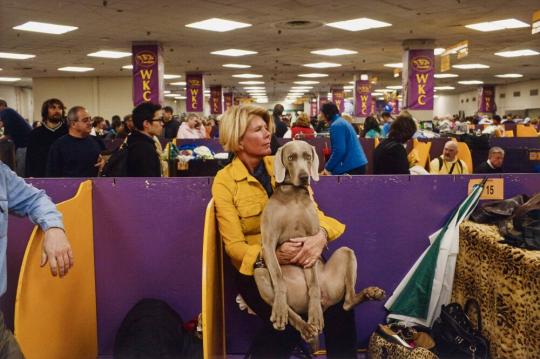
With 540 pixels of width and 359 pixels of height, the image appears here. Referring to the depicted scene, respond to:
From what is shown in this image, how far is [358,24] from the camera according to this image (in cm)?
1157

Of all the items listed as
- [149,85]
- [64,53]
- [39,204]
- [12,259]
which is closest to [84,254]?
[12,259]

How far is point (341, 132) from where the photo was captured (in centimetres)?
582

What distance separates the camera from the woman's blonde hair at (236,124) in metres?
2.47

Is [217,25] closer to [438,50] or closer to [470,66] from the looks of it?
[438,50]

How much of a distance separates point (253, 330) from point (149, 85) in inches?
483

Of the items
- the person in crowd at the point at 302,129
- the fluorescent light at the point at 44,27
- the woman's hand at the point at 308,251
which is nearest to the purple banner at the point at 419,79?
the person in crowd at the point at 302,129

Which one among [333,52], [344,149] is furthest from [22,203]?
[333,52]

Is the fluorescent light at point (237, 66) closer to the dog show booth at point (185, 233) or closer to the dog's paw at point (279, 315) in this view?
the dog show booth at point (185, 233)

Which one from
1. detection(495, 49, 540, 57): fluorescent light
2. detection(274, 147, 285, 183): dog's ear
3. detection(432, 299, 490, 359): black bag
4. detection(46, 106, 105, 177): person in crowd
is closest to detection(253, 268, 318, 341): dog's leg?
detection(274, 147, 285, 183): dog's ear

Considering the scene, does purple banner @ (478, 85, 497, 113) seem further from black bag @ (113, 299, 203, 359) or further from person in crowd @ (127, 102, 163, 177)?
black bag @ (113, 299, 203, 359)

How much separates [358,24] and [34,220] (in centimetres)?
1070

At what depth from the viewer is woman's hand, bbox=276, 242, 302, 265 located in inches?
89.3

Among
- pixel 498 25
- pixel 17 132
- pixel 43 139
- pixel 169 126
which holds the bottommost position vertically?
pixel 43 139

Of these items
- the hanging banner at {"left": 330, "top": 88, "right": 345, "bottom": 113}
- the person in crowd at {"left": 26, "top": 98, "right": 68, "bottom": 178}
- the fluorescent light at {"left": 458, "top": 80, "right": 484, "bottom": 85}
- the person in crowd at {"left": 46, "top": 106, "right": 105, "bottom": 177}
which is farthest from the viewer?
the hanging banner at {"left": 330, "top": 88, "right": 345, "bottom": 113}
